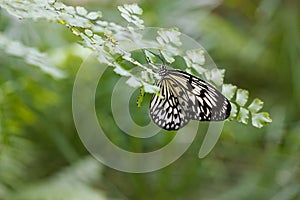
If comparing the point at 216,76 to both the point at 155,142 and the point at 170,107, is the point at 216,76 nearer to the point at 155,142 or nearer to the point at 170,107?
the point at 170,107

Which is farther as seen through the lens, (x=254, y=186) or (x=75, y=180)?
(x=254, y=186)

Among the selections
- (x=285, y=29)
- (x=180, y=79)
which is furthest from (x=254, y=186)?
(x=180, y=79)

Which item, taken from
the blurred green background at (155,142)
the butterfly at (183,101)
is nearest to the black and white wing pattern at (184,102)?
the butterfly at (183,101)

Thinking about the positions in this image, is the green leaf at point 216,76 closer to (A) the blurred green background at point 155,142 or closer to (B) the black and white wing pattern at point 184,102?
(B) the black and white wing pattern at point 184,102

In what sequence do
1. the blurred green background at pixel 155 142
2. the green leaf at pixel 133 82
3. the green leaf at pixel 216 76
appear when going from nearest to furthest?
the green leaf at pixel 133 82 < the green leaf at pixel 216 76 < the blurred green background at pixel 155 142

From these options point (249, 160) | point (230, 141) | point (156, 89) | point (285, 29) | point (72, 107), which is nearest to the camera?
point (156, 89)

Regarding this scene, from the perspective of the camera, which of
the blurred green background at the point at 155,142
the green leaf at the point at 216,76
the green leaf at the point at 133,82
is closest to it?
the green leaf at the point at 133,82

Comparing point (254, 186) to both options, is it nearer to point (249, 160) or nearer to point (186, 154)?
point (186, 154)

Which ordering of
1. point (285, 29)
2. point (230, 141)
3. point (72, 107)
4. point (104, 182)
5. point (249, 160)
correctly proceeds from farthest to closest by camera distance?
point (285, 29) < point (249, 160) < point (230, 141) < point (104, 182) < point (72, 107)
